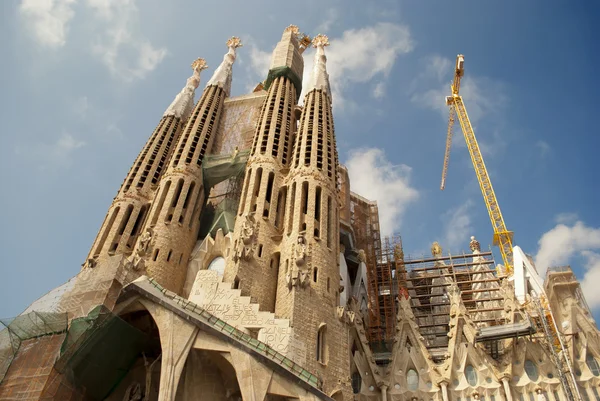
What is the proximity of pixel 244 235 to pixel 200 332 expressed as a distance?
724 centimetres

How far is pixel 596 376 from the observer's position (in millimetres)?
24688

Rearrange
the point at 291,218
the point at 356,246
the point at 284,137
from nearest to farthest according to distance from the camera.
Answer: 1. the point at 291,218
2. the point at 284,137
3. the point at 356,246

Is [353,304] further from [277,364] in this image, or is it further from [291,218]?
[277,364]

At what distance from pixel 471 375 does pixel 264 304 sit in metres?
11.0

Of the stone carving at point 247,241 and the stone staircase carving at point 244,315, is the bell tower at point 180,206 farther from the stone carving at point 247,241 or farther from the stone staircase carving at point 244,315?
the stone carving at point 247,241

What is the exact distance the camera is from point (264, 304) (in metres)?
24.0

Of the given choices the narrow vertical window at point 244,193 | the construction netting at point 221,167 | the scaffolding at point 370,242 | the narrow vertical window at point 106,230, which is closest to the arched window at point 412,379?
the scaffolding at point 370,242

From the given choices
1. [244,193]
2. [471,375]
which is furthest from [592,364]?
[244,193]

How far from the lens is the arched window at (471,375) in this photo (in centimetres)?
2519

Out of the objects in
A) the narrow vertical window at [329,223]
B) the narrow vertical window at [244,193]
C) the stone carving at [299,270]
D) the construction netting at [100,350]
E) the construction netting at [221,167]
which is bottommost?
the construction netting at [100,350]

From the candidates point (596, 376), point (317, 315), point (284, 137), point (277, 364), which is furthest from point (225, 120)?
point (596, 376)

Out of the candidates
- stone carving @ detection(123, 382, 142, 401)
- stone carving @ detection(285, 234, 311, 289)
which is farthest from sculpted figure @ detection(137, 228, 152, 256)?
stone carving @ detection(285, 234, 311, 289)

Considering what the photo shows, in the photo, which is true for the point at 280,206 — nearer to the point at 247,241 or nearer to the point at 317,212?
the point at 317,212

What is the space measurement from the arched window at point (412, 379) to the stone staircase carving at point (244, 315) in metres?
7.92
